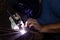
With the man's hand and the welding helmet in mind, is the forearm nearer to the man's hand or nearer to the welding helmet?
the man's hand

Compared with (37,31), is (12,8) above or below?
above

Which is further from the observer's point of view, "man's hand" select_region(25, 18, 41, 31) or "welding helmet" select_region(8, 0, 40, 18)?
"welding helmet" select_region(8, 0, 40, 18)

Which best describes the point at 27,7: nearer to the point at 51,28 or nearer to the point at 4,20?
the point at 4,20

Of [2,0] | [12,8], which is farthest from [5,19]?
[2,0]

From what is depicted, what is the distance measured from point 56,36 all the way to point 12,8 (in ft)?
1.48

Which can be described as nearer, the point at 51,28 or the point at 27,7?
the point at 51,28

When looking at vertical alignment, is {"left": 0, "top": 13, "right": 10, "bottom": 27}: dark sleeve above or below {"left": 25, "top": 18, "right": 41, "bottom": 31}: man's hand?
above

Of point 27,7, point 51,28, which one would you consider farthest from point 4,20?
point 51,28

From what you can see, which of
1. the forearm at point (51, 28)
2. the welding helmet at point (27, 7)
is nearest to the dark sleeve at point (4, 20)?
the welding helmet at point (27, 7)

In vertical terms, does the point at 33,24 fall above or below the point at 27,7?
below

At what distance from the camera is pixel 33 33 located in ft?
3.17

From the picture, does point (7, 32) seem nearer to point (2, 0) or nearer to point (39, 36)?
point (39, 36)

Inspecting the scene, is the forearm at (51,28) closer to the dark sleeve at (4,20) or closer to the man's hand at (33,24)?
the man's hand at (33,24)

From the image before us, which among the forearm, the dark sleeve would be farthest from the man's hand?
the dark sleeve
